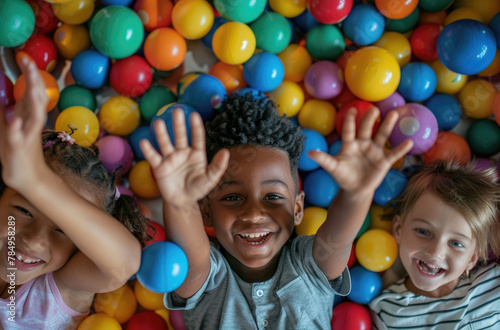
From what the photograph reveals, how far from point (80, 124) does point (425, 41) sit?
3.49 feet

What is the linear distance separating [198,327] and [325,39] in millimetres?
924

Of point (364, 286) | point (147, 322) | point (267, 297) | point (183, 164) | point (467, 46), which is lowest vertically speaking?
point (147, 322)

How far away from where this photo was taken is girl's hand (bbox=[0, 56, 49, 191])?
729 millimetres

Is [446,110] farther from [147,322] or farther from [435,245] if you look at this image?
[147,322]

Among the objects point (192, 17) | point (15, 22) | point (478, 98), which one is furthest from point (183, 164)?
point (478, 98)

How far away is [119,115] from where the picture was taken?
56.3 inches

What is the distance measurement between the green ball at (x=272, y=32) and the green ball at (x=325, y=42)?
7 cm

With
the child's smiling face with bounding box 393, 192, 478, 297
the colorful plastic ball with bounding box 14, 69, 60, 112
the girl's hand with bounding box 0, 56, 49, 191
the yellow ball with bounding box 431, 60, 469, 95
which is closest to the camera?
the girl's hand with bounding box 0, 56, 49, 191

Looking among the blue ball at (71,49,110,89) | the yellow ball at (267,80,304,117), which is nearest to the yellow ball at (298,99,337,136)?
the yellow ball at (267,80,304,117)

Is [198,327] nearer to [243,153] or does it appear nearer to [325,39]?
[243,153]

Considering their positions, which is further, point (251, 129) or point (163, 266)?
point (251, 129)

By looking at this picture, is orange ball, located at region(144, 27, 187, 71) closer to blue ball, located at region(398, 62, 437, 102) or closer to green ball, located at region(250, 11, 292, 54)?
green ball, located at region(250, 11, 292, 54)

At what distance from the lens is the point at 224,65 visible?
A: 1.47 m

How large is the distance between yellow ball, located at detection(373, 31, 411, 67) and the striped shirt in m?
0.67
